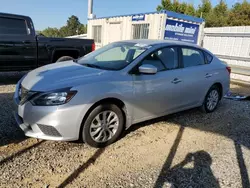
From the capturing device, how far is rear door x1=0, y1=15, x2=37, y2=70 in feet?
21.7

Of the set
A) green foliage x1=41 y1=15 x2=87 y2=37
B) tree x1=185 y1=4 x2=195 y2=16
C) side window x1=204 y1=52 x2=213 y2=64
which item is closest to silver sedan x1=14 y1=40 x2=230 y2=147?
side window x1=204 y1=52 x2=213 y2=64

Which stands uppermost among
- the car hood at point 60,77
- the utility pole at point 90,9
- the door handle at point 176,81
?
the utility pole at point 90,9

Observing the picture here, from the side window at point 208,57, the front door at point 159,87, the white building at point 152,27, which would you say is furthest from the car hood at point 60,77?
the white building at point 152,27

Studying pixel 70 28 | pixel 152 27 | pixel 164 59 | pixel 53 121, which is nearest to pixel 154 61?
pixel 164 59

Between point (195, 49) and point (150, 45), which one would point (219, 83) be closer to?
point (195, 49)

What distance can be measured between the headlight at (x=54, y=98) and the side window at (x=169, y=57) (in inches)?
75.6

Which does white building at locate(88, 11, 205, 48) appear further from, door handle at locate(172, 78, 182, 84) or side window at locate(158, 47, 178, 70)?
door handle at locate(172, 78, 182, 84)

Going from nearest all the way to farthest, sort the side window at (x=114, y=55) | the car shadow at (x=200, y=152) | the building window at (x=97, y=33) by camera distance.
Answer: the car shadow at (x=200, y=152) → the side window at (x=114, y=55) → the building window at (x=97, y=33)

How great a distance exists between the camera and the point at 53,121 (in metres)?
3.19

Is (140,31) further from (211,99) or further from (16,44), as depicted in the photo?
(211,99)

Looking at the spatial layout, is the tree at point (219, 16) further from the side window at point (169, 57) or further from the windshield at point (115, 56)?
the windshield at point (115, 56)

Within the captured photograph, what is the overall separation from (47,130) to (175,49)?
2.79 meters

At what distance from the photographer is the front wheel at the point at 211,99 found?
5.51 metres

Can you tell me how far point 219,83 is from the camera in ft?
18.6
